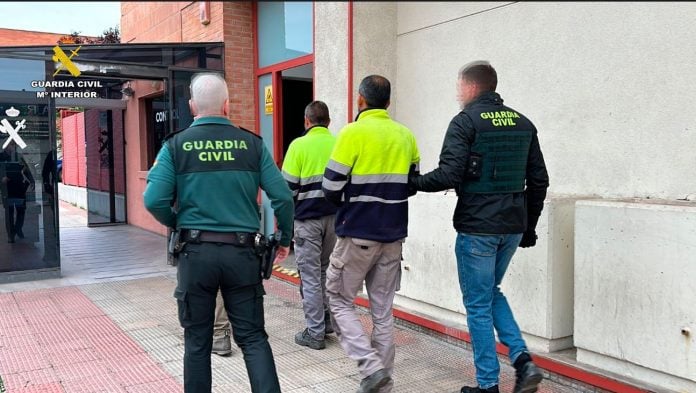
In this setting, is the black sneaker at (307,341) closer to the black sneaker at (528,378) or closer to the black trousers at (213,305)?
the black trousers at (213,305)

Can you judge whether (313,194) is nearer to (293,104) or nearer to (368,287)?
(368,287)

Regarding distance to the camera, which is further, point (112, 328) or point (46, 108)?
point (46, 108)

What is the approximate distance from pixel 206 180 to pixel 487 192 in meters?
1.60

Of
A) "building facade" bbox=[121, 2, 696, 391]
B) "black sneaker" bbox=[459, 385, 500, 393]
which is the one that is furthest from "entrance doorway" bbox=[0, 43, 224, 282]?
→ "black sneaker" bbox=[459, 385, 500, 393]

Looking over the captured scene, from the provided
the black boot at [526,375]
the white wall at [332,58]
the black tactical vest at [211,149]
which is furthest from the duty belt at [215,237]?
the white wall at [332,58]

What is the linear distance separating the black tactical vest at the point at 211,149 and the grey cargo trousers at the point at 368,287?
2.69ft

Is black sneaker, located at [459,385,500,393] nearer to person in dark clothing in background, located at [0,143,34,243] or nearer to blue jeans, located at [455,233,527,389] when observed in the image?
blue jeans, located at [455,233,527,389]

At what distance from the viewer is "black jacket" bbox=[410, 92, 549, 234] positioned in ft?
10.9

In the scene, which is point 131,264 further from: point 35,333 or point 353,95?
point 353,95

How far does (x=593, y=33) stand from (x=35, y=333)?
5300mm

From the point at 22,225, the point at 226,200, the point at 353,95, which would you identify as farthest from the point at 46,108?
the point at 226,200

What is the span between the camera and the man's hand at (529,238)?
371cm

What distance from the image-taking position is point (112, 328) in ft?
17.2

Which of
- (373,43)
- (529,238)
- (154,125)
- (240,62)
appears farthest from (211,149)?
(154,125)
